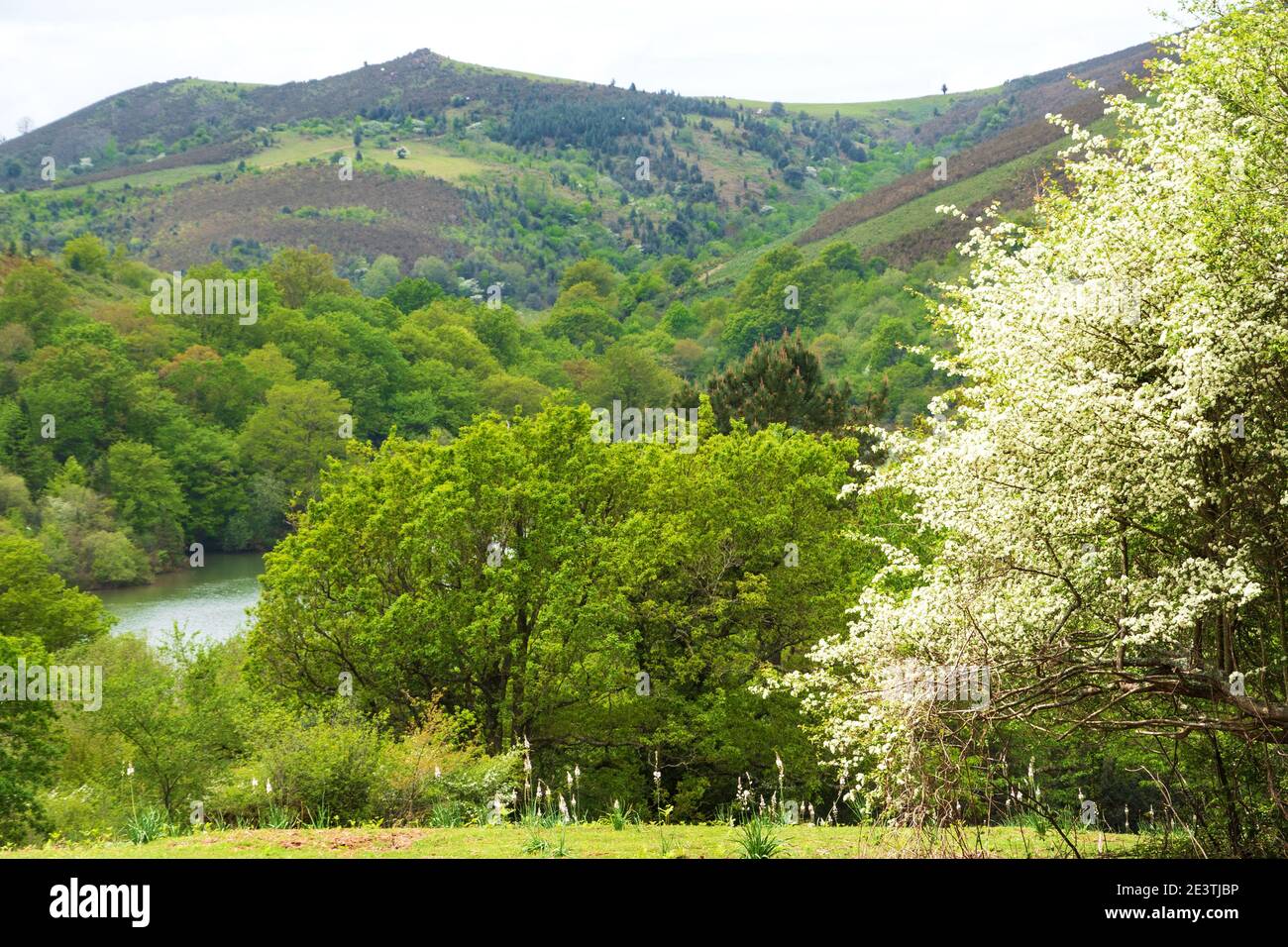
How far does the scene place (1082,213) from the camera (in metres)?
13.0

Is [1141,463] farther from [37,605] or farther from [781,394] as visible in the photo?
[37,605]

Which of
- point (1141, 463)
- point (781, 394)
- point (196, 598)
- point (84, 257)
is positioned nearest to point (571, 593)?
point (1141, 463)

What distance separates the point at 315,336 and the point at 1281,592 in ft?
401

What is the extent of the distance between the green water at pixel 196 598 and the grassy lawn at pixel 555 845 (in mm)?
41819

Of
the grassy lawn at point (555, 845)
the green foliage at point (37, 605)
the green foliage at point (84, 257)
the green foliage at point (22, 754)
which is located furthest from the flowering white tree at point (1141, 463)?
the green foliage at point (84, 257)

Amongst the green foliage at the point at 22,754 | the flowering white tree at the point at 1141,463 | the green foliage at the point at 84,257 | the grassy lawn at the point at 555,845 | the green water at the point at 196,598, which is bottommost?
the green water at the point at 196,598

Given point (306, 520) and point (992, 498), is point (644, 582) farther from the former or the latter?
point (992, 498)

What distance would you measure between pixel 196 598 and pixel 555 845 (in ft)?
213

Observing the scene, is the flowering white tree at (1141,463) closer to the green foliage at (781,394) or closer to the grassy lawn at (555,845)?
the grassy lawn at (555,845)

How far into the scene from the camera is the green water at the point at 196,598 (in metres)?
62.2

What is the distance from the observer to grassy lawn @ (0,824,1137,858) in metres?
11.4

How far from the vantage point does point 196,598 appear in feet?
236
